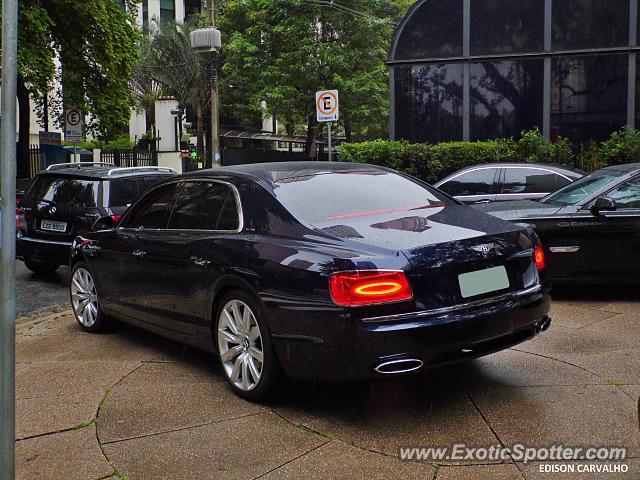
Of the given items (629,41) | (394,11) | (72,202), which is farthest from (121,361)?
(394,11)

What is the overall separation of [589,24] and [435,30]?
3.46 meters

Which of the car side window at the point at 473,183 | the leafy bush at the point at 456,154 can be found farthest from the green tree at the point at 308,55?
the car side window at the point at 473,183

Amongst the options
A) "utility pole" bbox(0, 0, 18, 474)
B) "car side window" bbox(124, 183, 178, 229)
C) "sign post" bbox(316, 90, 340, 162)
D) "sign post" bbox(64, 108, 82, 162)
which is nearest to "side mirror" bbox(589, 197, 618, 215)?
"car side window" bbox(124, 183, 178, 229)

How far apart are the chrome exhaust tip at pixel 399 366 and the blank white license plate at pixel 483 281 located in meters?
0.50

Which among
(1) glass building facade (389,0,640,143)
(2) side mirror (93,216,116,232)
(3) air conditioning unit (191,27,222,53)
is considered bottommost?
(2) side mirror (93,216,116,232)

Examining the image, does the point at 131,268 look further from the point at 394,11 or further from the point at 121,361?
the point at 394,11

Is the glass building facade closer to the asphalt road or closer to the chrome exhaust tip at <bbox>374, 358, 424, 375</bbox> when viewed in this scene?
the asphalt road

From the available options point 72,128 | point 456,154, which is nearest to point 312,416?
point 456,154

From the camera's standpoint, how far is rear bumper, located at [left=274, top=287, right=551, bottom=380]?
155 inches

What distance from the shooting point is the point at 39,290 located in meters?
9.72

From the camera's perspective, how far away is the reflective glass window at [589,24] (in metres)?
16.3

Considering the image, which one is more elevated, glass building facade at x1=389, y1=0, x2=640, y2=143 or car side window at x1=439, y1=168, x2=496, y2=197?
glass building facade at x1=389, y1=0, x2=640, y2=143

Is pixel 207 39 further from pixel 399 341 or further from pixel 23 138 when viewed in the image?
pixel 399 341

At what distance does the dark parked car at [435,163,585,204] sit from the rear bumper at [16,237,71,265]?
18.0 ft
